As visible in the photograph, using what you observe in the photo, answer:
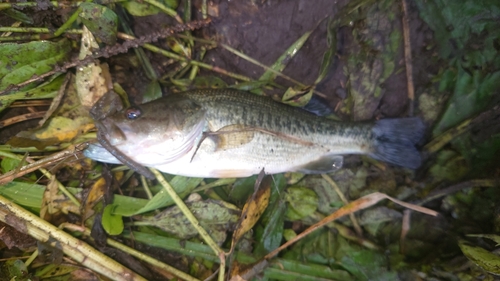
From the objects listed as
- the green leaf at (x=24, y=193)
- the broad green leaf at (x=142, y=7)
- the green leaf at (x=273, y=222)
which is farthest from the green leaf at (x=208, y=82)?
the green leaf at (x=24, y=193)

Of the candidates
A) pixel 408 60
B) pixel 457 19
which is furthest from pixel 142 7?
pixel 457 19

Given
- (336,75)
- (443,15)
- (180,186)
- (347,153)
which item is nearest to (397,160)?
(347,153)

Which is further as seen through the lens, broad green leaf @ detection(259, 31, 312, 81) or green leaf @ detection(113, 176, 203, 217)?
broad green leaf @ detection(259, 31, 312, 81)

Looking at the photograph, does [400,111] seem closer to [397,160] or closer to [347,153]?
[397,160]

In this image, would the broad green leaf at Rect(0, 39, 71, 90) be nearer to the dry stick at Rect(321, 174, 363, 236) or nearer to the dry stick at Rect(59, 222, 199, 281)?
the dry stick at Rect(59, 222, 199, 281)

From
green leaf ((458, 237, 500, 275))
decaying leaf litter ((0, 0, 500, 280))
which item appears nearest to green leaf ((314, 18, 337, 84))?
decaying leaf litter ((0, 0, 500, 280))
